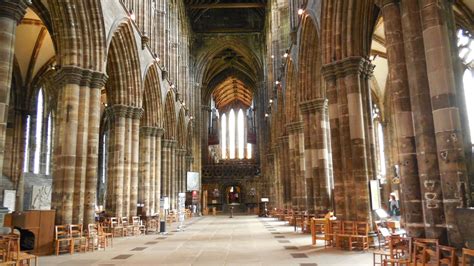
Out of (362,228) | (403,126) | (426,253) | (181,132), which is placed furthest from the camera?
(181,132)

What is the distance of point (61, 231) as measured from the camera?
39.6 ft

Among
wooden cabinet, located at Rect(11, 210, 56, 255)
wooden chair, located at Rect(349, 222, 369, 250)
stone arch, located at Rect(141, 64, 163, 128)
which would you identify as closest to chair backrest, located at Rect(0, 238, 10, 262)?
wooden cabinet, located at Rect(11, 210, 56, 255)

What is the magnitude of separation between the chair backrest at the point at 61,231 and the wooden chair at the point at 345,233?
8328 millimetres

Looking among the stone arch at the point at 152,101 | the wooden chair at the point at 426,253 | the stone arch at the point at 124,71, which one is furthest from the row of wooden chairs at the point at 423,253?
the stone arch at the point at 152,101

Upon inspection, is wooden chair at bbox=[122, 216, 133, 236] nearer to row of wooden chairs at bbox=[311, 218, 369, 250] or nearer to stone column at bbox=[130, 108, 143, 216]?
stone column at bbox=[130, 108, 143, 216]

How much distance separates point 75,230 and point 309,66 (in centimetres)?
1250

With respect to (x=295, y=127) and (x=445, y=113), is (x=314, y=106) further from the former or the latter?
(x=445, y=113)

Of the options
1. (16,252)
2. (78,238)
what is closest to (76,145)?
(78,238)

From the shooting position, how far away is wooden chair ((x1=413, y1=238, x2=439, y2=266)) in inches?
245

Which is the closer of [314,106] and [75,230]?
[75,230]

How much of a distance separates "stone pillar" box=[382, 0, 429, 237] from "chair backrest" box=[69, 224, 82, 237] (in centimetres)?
961

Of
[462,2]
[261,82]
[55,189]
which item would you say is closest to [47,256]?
[55,189]

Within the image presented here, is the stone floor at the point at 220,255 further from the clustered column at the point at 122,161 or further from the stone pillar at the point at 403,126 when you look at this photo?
the clustered column at the point at 122,161

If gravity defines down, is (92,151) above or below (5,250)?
above
